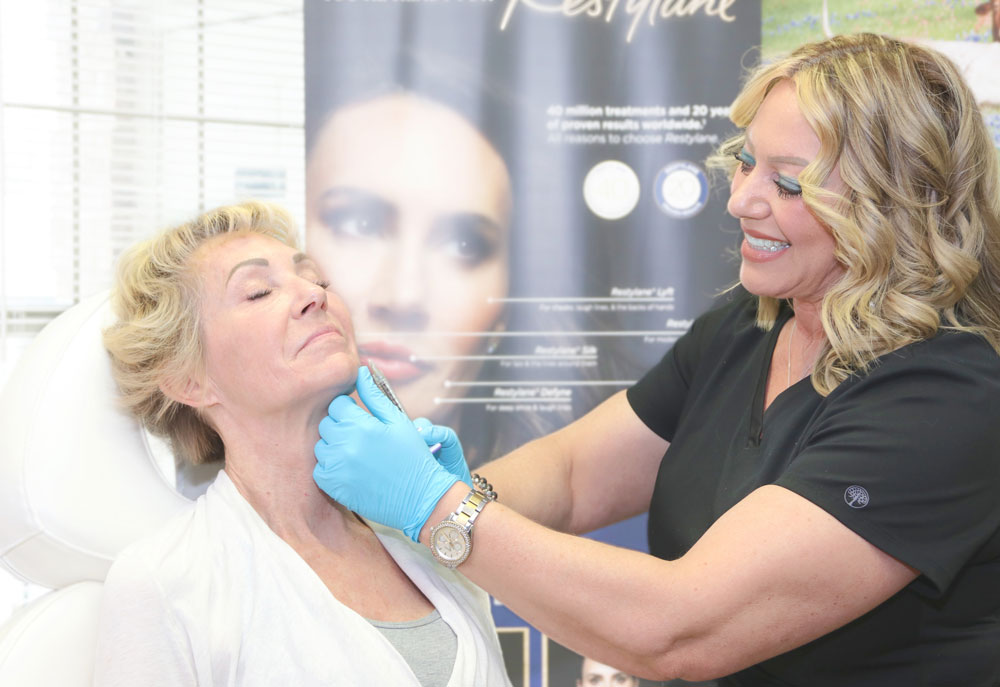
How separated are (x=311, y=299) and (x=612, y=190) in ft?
4.37

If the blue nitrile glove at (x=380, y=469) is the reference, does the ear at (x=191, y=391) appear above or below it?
above

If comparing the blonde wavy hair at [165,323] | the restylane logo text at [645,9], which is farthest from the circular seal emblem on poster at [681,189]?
the blonde wavy hair at [165,323]

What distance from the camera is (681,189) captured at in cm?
252

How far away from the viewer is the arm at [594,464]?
1.65m

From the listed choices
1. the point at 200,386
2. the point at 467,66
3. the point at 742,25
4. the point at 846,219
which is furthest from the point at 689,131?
the point at 200,386

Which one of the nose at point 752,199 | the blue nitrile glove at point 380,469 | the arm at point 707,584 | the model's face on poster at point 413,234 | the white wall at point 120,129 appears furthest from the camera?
the white wall at point 120,129

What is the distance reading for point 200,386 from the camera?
4.65 feet

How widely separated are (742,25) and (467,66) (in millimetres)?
766

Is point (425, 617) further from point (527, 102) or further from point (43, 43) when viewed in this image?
point (43, 43)

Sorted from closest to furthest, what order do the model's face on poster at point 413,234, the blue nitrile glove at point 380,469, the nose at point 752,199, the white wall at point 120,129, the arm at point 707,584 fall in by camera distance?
the arm at point 707,584 < the blue nitrile glove at point 380,469 < the nose at point 752,199 < the model's face on poster at point 413,234 < the white wall at point 120,129

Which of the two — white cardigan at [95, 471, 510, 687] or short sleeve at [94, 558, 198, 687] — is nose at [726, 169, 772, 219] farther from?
short sleeve at [94, 558, 198, 687]

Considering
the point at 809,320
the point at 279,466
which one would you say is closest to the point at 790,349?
the point at 809,320

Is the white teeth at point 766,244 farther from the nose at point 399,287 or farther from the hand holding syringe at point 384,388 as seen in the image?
the nose at point 399,287

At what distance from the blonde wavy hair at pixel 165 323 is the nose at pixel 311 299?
17 cm
